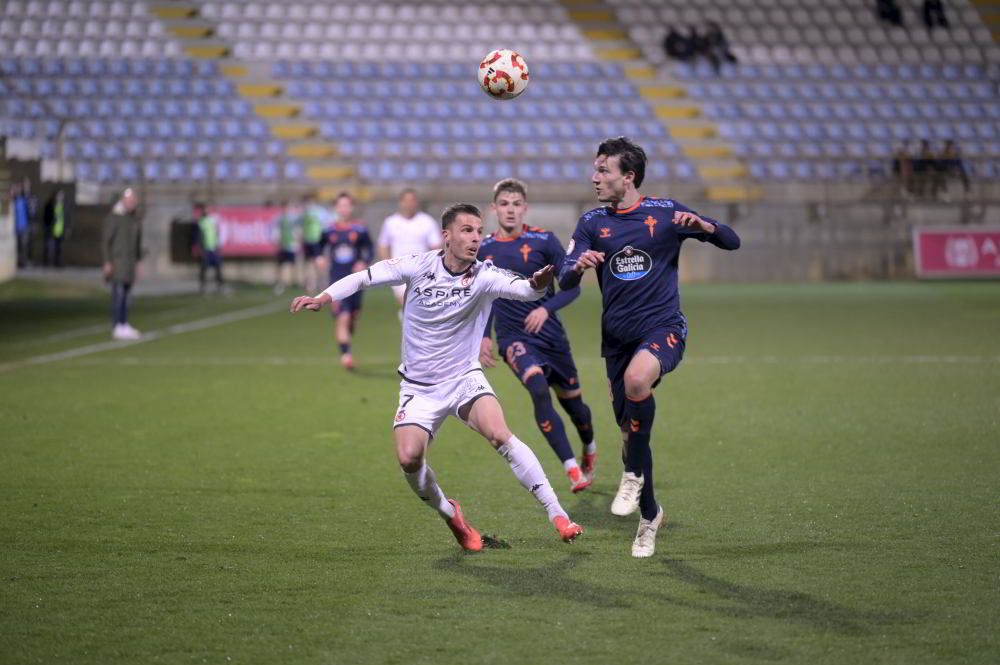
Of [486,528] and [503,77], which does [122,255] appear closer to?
[503,77]

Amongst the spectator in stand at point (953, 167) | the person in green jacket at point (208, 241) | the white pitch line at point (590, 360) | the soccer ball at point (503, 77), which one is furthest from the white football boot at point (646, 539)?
the spectator in stand at point (953, 167)

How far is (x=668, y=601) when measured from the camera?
5.59 m

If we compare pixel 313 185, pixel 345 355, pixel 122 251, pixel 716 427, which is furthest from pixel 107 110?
pixel 716 427

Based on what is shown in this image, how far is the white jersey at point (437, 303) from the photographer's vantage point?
6738 millimetres

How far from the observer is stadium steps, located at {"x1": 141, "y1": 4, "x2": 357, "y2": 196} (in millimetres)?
34000

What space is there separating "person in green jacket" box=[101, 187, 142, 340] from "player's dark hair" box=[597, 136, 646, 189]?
43.9ft

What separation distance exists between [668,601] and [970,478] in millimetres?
3560

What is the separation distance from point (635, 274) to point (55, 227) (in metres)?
26.9

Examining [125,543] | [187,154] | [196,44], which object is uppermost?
[196,44]

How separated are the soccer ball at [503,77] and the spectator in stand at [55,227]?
24459 millimetres

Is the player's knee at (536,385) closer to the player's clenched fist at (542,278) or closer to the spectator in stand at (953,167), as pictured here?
the player's clenched fist at (542,278)

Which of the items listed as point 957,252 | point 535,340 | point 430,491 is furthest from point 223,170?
point 430,491

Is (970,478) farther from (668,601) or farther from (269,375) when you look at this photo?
(269,375)

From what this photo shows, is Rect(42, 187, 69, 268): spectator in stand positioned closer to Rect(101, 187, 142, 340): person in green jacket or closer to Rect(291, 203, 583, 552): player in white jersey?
Rect(101, 187, 142, 340): person in green jacket
